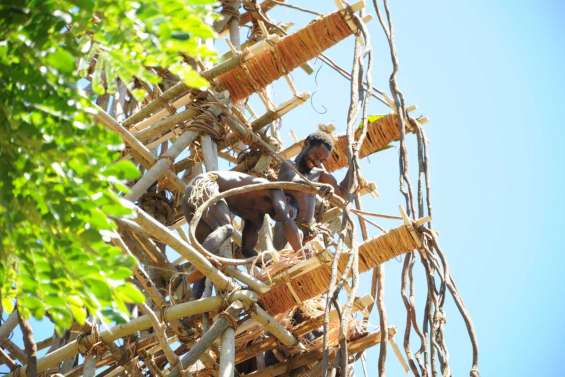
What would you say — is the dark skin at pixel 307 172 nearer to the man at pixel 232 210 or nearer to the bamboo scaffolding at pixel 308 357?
the man at pixel 232 210

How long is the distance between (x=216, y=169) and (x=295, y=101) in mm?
806

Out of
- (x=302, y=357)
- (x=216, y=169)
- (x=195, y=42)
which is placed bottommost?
(x=302, y=357)

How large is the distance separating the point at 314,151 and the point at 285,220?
57cm

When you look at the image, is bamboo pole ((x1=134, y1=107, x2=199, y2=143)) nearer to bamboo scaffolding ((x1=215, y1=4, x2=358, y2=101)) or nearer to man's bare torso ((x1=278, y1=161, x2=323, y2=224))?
bamboo scaffolding ((x1=215, y1=4, x2=358, y2=101))

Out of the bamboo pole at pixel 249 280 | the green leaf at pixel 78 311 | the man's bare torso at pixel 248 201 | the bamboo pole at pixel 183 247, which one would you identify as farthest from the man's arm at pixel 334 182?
the green leaf at pixel 78 311

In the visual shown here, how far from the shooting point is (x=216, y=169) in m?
6.20

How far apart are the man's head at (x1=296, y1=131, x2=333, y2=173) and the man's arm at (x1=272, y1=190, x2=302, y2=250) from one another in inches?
16.6

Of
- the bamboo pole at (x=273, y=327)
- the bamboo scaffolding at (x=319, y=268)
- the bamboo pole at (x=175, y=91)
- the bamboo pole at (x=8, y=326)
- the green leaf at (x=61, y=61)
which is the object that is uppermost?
the green leaf at (x=61, y=61)

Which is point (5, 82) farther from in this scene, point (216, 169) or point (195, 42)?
point (216, 169)

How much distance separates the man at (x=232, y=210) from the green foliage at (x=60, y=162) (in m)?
2.90

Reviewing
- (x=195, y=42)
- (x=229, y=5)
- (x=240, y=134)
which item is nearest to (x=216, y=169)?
(x=240, y=134)

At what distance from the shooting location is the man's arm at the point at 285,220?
18.8 ft

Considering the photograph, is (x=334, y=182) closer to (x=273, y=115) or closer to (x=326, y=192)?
(x=273, y=115)

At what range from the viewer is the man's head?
6125mm
